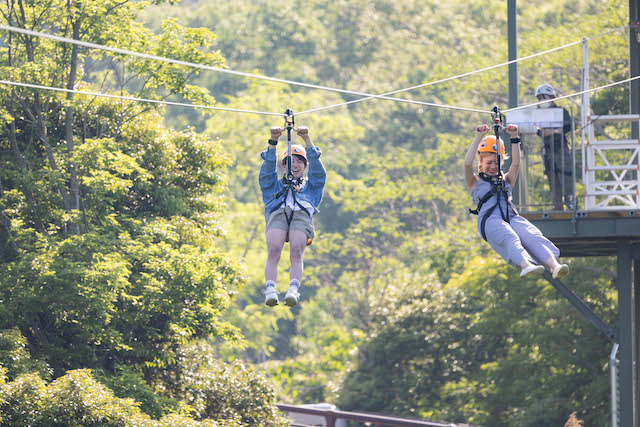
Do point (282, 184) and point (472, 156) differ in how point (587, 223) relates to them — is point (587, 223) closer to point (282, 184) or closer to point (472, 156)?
Answer: point (472, 156)

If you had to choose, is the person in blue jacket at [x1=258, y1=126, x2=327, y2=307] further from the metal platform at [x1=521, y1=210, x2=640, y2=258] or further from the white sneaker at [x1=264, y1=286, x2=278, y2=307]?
the metal platform at [x1=521, y1=210, x2=640, y2=258]

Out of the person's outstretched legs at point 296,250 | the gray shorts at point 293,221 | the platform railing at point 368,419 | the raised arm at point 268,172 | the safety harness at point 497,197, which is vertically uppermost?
the raised arm at point 268,172

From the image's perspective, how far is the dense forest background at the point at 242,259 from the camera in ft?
49.2

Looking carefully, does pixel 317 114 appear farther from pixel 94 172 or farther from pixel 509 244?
pixel 509 244

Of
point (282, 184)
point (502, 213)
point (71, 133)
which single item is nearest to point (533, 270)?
point (502, 213)

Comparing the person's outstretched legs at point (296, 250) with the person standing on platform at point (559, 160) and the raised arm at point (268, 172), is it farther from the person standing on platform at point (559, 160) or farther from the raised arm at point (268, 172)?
the person standing on platform at point (559, 160)

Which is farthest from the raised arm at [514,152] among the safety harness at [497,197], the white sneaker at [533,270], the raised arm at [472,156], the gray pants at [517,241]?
the white sneaker at [533,270]

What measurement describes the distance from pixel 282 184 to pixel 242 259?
8.78 metres

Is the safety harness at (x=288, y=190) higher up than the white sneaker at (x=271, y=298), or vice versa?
the safety harness at (x=288, y=190)

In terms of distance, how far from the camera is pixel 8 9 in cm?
1731

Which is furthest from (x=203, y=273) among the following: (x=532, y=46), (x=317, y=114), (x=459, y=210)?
(x=317, y=114)

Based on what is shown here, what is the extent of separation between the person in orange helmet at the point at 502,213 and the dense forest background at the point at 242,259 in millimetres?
5993

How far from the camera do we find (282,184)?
9.99 m

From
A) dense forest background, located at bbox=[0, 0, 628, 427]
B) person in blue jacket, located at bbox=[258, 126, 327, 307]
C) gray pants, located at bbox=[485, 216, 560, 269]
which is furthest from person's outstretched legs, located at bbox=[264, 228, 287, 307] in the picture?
dense forest background, located at bbox=[0, 0, 628, 427]
